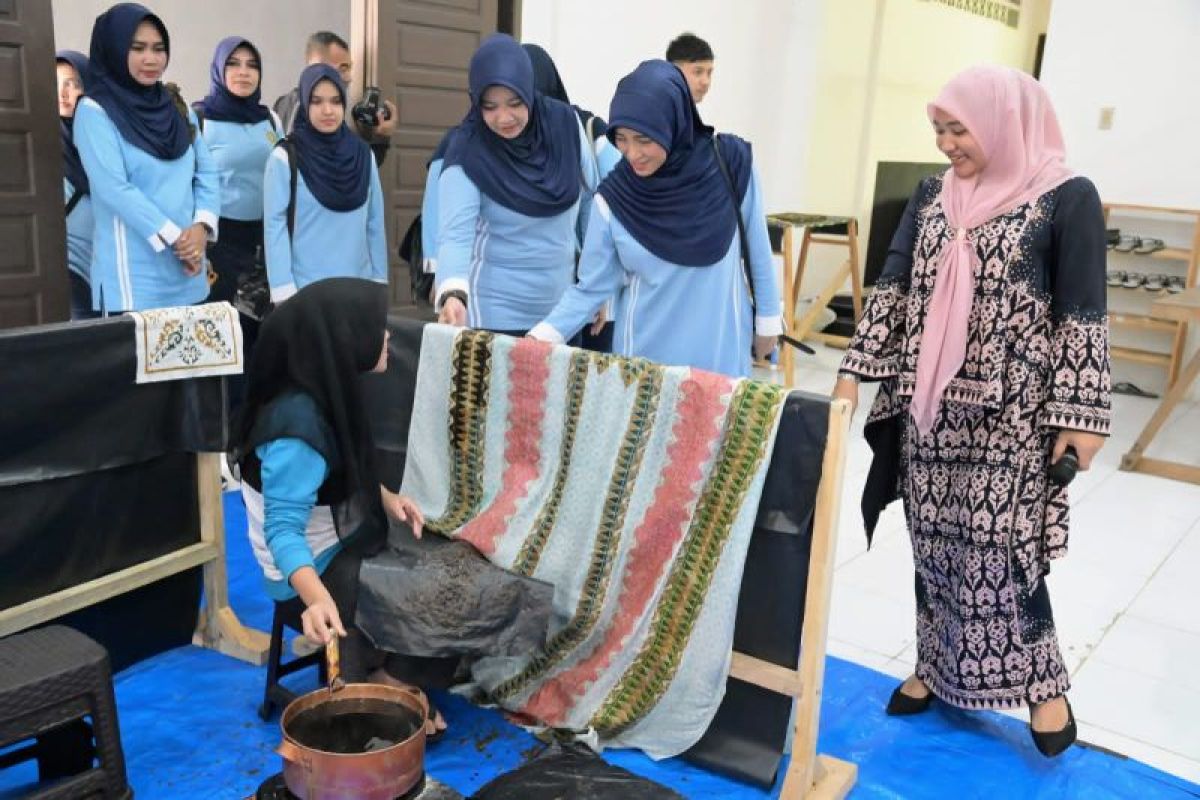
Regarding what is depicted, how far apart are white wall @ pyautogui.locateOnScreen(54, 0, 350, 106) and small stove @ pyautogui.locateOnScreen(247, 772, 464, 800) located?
4683 mm

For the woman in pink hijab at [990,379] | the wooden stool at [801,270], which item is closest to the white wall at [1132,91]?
the wooden stool at [801,270]

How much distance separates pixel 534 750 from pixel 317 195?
1930 millimetres

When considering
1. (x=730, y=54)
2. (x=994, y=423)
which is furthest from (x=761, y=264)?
(x=730, y=54)

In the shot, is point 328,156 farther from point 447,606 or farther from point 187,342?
point 447,606

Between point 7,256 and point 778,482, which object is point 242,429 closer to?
point 778,482

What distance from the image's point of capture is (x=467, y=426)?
2053 millimetres

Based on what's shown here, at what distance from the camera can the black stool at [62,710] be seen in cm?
151

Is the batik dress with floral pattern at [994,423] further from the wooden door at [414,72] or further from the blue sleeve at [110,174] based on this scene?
the wooden door at [414,72]

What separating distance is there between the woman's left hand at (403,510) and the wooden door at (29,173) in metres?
1.73

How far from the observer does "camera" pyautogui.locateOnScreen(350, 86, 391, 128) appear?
13.0 feet

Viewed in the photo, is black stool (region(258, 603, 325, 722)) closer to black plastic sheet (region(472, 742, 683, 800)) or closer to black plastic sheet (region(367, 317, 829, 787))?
black plastic sheet (region(472, 742, 683, 800))

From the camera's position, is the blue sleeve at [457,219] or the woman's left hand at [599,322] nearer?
the blue sleeve at [457,219]

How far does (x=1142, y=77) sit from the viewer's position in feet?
16.8

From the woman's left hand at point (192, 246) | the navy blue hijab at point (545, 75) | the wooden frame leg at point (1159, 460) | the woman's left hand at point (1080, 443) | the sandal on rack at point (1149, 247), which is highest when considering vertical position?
the navy blue hijab at point (545, 75)
